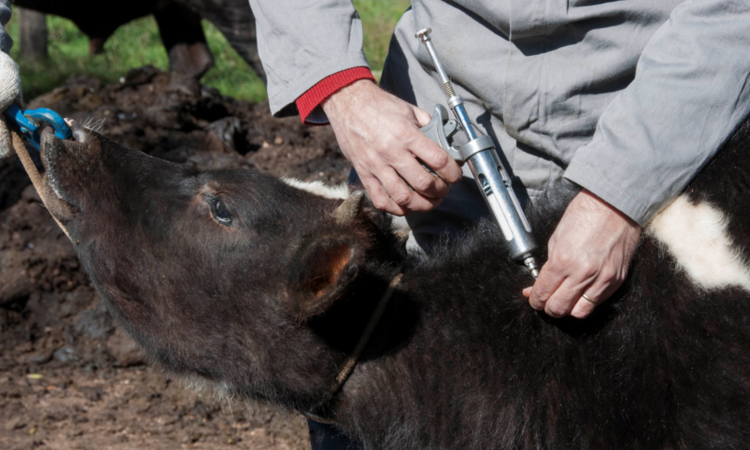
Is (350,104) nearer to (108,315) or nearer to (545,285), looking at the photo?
(545,285)

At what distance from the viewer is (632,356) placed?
1.80 m

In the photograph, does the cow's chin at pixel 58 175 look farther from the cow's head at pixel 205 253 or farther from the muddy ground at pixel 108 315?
the muddy ground at pixel 108 315

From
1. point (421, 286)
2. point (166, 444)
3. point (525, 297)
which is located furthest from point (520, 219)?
point (166, 444)

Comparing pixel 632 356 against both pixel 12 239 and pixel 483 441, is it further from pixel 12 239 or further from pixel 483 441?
pixel 12 239

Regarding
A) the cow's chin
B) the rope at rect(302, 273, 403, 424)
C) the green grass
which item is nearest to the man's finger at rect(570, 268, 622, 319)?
the rope at rect(302, 273, 403, 424)

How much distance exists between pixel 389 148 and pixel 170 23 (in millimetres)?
6041

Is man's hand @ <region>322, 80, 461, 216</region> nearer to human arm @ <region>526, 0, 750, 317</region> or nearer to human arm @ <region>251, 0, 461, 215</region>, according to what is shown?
human arm @ <region>251, 0, 461, 215</region>

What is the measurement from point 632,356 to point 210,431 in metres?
2.28

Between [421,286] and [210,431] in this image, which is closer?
[421,286]

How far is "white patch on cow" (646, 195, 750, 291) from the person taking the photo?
177 cm

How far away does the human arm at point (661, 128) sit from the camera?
1577mm

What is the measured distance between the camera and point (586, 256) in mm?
1592

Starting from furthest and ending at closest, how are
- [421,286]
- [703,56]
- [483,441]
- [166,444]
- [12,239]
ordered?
[12,239], [166,444], [421,286], [483,441], [703,56]

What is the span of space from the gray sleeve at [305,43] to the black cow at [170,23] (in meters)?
4.62
